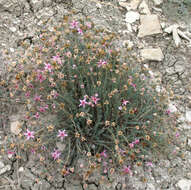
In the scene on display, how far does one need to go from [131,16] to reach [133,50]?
0.74m

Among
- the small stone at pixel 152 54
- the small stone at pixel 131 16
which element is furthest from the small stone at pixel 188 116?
the small stone at pixel 131 16

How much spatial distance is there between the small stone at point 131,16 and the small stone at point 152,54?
25.9 inches

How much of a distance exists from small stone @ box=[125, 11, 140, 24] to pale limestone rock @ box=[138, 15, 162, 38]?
0.14 m

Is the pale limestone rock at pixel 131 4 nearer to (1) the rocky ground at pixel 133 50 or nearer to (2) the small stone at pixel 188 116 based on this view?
(1) the rocky ground at pixel 133 50

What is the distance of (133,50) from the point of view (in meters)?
3.79

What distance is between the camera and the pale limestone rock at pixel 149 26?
4.00 meters

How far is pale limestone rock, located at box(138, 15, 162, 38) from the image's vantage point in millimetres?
4004

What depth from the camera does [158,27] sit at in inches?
159

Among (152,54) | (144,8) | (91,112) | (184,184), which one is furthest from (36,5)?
(184,184)

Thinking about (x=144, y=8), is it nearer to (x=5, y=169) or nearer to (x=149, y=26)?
(x=149, y=26)

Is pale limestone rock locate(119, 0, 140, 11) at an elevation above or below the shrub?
above

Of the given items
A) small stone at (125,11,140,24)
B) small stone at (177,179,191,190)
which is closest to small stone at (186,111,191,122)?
small stone at (177,179,191,190)

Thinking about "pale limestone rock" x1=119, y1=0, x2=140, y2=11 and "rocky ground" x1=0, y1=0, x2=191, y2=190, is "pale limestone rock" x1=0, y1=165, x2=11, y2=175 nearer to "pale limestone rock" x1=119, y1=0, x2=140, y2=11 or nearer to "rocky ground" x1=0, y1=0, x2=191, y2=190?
"rocky ground" x1=0, y1=0, x2=191, y2=190

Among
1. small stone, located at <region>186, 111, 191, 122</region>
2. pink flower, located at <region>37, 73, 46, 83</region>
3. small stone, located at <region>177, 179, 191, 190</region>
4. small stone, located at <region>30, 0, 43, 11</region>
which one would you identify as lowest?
small stone, located at <region>177, 179, 191, 190</region>
